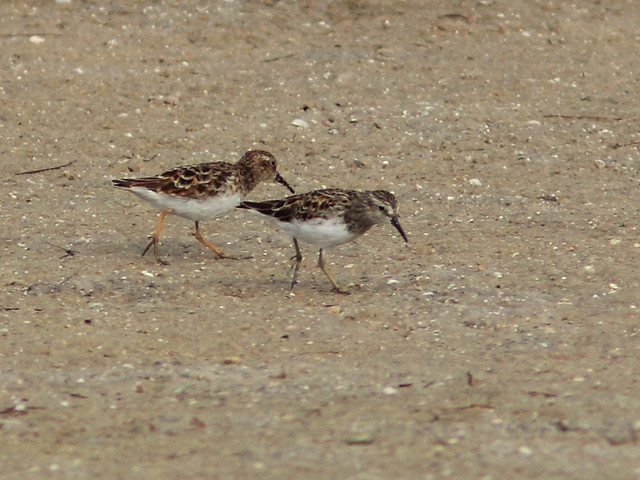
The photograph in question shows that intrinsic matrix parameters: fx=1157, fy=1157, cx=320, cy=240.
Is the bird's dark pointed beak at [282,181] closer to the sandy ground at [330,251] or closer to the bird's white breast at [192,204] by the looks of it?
the sandy ground at [330,251]

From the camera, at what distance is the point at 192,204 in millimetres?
9664

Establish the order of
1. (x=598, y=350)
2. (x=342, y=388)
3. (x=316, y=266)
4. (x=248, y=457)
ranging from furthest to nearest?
(x=316, y=266) → (x=598, y=350) → (x=342, y=388) → (x=248, y=457)

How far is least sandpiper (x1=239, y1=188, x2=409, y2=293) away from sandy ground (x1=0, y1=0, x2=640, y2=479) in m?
0.45

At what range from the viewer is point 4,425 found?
6.49 metres

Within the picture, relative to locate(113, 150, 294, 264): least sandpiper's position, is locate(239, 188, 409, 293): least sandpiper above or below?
above

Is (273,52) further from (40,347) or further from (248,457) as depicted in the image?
(248,457)

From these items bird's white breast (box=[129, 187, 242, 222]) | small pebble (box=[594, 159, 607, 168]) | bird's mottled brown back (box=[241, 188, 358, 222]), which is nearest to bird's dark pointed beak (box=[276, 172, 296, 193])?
bird's white breast (box=[129, 187, 242, 222])

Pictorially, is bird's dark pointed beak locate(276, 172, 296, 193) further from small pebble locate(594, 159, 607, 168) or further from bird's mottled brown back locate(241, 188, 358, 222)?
small pebble locate(594, 159, 607, 168)

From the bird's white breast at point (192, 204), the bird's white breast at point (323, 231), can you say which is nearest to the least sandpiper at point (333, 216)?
the bird's white breast at point (323, 231)

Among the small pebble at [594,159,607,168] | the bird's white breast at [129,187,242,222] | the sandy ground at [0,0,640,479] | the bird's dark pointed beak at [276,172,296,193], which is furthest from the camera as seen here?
the small pebble at [594,159,607,168]

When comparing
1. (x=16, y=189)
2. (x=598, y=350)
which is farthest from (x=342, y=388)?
(x=16, y=189)

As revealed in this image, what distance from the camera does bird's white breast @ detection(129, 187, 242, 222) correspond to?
9.66 metres

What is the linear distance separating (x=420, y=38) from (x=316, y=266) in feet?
18.7

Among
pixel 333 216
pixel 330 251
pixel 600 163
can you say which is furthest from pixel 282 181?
pixel 600 163
